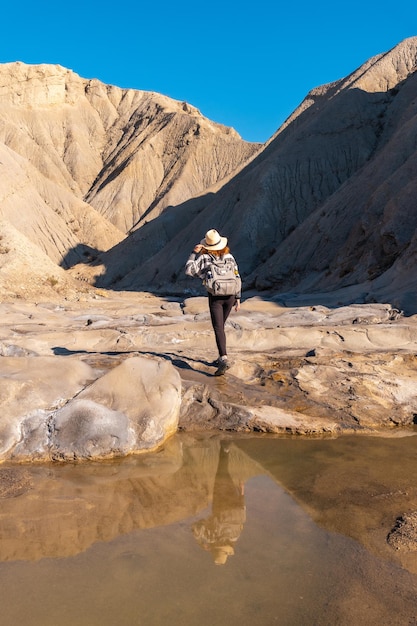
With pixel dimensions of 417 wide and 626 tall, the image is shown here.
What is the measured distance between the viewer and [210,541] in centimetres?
281

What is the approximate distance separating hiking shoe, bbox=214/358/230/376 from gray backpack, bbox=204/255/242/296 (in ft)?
2.30

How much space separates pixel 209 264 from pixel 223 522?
3201 millimetres

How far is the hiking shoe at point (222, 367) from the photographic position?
233 inches

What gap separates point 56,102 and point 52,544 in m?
70.2

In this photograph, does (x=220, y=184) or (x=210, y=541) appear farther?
(x=220, y=184)

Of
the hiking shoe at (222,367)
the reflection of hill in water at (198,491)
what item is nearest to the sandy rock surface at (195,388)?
the hiking shoe at (222,367)

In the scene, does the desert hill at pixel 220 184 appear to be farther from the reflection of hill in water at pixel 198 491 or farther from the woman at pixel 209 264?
the reflection of hill in water at pixel 198 491

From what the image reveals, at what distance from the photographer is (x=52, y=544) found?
109 inches

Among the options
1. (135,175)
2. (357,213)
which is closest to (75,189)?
(135,175)

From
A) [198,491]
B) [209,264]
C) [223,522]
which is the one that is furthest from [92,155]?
[223,522]

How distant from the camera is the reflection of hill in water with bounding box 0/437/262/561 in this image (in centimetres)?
284

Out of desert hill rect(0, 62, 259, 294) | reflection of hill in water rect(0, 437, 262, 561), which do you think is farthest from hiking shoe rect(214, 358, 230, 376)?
desert hill rect(0, 62, 259, 294)

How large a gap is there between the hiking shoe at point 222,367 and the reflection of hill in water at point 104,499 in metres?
1.64

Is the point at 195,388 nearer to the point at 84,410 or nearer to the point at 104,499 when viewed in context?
the point at 84,410
